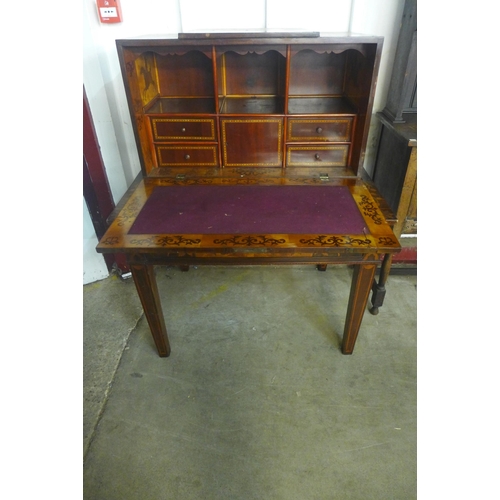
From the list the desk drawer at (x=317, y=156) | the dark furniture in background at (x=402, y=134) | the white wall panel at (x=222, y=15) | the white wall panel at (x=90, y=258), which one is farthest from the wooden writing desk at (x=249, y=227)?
the white wall panel at (x=222, y=15)

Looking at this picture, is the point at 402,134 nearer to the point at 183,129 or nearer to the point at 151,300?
the point at 183,129

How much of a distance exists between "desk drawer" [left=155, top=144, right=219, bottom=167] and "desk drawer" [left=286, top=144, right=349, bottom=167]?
431 mm

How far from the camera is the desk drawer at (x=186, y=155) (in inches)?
76.3

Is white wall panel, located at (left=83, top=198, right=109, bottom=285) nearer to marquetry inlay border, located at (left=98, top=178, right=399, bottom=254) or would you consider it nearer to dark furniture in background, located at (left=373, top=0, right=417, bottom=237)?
marquetry inlay border, located at (left=98, top=178, right=399, bottom=254)

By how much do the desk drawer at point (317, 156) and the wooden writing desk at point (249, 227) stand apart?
143mm

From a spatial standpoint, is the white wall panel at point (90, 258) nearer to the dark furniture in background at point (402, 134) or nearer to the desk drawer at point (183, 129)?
the desk drawer at point (183, 129)

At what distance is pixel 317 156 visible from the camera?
193 centimetres

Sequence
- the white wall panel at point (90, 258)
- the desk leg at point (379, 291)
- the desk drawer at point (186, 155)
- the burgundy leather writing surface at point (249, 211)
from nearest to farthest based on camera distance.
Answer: the burgundy leather writing surface at point (249, 211)
the desk drawer at point (186, 155)
the desk leg at point (379, 291)
the white wall panel at point (90, 258)

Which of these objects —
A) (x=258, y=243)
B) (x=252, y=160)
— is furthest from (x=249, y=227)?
Result: (x=252, y=160)

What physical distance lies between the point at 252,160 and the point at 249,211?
468 millimetres

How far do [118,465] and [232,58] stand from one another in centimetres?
222

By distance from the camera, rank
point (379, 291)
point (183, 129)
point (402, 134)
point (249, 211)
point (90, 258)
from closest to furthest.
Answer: point (249, 211)
point (183, 129)
point (402, 134)
point (379, 291)
point (90, 258)

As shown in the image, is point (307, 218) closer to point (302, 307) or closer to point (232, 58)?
point (302, 307)

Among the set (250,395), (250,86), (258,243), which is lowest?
(250,395)
